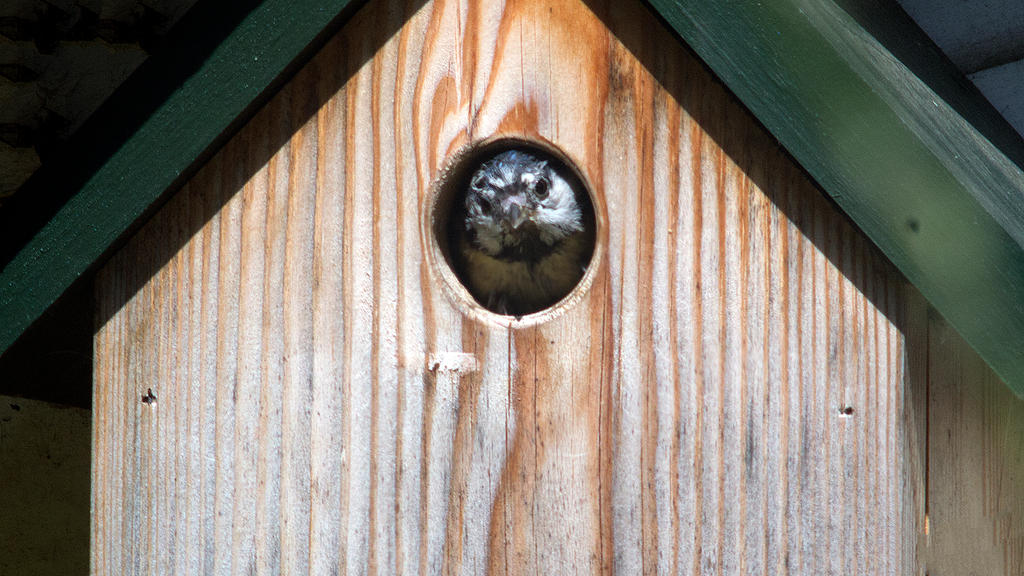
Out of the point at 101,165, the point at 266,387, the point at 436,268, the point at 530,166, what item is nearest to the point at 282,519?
the point at 266,387

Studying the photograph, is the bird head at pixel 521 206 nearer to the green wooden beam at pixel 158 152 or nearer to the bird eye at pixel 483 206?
the bird eye at pixel 483 206

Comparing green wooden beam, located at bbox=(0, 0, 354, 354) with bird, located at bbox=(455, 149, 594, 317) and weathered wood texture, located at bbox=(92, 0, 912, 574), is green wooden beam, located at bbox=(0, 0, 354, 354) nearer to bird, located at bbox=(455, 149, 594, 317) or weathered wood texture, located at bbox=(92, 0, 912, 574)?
weathered wood texture, located at bbox=(92, 0, 912, 574)

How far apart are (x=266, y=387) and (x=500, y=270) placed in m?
0.68

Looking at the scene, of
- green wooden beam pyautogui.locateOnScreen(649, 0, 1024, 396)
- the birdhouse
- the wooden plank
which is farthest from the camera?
the wooden plank

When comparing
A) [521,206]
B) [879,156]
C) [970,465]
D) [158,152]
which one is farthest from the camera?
[521,206]

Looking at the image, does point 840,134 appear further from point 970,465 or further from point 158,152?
point 158,152

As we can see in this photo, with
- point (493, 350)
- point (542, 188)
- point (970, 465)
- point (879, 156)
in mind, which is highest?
point (542, 188)

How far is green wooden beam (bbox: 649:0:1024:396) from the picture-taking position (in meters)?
0.98

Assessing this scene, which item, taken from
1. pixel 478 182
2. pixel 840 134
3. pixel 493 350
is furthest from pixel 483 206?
pixel 840 134

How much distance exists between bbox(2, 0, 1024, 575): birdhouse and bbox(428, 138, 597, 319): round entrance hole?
48cm

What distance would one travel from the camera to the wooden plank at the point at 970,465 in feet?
4.00

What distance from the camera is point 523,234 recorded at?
1.83 metres

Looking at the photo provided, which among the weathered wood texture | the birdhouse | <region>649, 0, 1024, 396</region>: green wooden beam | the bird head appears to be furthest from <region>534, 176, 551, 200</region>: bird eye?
<region>649, 0, 1024, 396</region>: green wooden beam

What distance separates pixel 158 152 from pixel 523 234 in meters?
0.82
